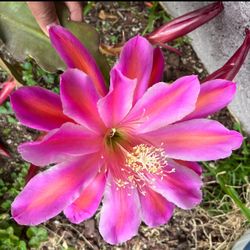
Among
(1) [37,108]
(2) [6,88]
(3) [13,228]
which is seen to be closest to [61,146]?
(1) [37,108]

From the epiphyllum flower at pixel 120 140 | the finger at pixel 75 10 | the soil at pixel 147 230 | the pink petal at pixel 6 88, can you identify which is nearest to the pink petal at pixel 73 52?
the epiphyllum flower at pixel 120 140

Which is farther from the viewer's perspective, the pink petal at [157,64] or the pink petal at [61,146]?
the pink petal at [157,64]

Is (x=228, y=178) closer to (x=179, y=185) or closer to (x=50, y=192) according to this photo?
(x=179, y=185)

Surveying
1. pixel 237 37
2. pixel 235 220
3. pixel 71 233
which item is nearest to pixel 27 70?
pixel 71 233

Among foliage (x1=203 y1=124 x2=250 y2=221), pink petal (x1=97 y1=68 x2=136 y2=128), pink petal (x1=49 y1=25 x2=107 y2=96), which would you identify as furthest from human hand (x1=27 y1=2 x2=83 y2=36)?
foliage (x1=203 y1=124 x2=250 y2=221)

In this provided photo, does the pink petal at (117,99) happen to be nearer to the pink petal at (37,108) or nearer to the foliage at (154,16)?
the pink petal at (37,108)

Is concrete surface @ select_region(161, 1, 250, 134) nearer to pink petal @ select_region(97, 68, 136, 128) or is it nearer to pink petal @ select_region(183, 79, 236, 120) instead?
pink petal @ select_region(183, 79, 236, 120)

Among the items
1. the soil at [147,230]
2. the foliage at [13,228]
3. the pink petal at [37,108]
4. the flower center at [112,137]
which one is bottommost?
the soil at [147,230]

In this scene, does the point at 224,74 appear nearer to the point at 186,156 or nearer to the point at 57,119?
the point at 186,156
